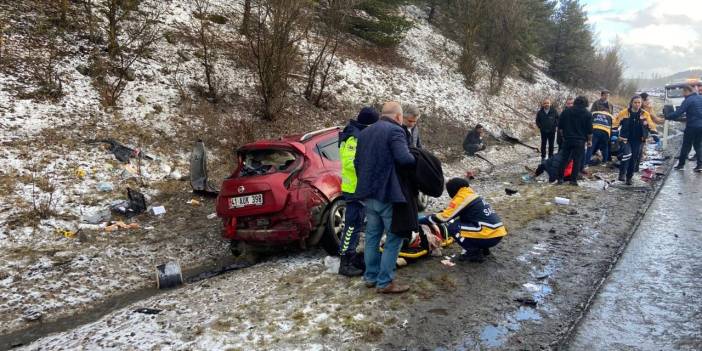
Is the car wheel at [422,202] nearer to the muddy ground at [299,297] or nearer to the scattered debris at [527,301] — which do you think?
the muddy ground at [299,297]

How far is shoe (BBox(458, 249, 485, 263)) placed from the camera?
209 inches

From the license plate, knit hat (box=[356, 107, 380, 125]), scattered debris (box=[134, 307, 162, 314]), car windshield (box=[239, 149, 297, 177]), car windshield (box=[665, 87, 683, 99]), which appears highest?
car windshield (box=[665, 87, 683, 99])

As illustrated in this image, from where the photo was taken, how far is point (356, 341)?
3715 mm

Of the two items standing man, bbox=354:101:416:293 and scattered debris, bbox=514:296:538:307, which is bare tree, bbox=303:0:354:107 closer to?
standing man, bbox=354:101:416:293

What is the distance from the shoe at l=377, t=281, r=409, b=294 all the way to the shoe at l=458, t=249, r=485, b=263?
1.14 m

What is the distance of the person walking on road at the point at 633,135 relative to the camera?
31.7 feet

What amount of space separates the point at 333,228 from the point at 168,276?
80.7 inches

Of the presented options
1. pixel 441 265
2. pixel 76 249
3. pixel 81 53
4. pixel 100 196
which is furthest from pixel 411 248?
pixel 81 53

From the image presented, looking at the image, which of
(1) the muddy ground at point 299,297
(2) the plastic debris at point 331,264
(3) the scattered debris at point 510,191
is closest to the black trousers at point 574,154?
(3) the scattered debris at point 510,191

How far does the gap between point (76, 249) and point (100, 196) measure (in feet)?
5.90

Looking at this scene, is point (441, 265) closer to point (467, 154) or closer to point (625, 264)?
point (625, 264)

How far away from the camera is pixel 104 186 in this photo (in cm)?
811

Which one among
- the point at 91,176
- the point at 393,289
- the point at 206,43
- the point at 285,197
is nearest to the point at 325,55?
the point at 206,43

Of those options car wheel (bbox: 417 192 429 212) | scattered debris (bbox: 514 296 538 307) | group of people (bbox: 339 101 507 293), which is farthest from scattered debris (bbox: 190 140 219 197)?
scattered debris (bbox: 514 296 538 307)
